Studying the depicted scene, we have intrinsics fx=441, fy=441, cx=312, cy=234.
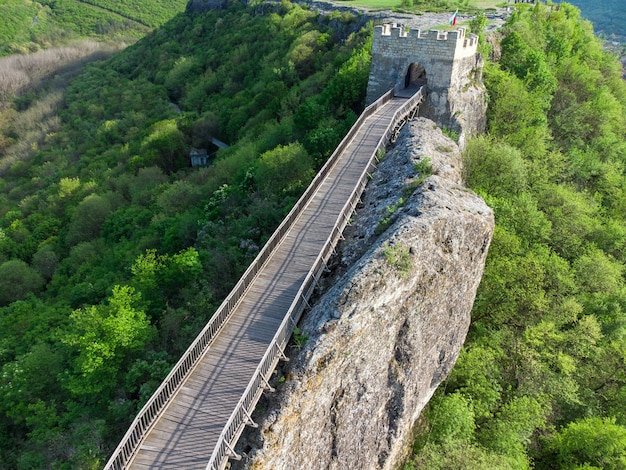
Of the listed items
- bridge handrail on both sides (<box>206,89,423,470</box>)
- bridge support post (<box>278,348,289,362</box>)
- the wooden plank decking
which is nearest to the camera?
bridge handrail on both sides (<box>206,89,423,470</box>)

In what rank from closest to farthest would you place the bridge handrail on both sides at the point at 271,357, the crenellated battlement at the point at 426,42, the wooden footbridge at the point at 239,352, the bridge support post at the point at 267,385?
the bridge handrail on both sides at the point at 271,357 → the wooden footbridge at the point at 239,352 → the bridge support post at the point at 267,385 → the crenellated battlement at the point at 426,42

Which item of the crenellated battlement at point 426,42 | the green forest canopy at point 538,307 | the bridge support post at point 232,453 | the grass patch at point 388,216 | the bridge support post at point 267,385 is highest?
the crenellated battlement at point 426,42

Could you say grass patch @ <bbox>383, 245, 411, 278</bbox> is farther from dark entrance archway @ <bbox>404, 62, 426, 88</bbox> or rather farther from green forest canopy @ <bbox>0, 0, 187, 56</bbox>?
green forest canopy @ <bbox>0, 0, 187, 56</bbox>

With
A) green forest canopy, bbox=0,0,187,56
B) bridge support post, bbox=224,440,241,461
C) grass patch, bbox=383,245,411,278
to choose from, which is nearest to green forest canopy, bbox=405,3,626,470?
grass patch, bbox=383,245,411,278

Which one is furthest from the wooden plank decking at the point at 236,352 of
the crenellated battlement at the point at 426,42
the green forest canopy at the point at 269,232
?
the crenellated battlement at the point at 426,42

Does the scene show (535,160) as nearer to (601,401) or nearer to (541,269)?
(541,269)

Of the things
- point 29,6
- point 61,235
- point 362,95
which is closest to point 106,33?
point 29,6

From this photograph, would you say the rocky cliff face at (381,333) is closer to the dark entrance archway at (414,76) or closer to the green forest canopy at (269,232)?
the green forest canopy at (269,232)
